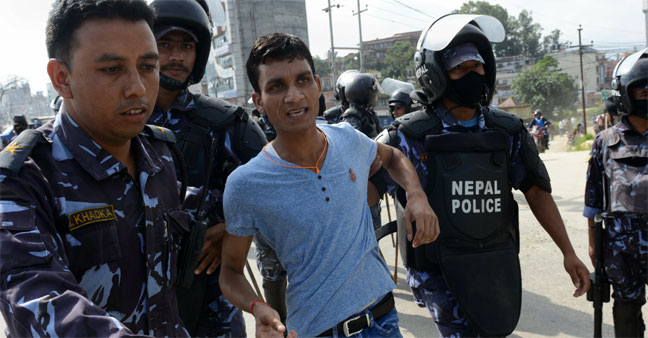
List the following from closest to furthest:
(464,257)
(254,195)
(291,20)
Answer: (254,195)
(464,257)
(291,20)

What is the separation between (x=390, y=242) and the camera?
22.3 feet

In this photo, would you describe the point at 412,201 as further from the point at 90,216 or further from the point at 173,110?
the point at 173,110

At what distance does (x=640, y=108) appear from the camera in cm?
342

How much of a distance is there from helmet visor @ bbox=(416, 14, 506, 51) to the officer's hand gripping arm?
83 cm

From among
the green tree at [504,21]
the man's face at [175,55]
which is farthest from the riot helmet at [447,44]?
the green tree at [504,21]

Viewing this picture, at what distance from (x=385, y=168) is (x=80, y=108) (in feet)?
4.62

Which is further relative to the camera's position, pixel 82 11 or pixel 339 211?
pixel 339 211

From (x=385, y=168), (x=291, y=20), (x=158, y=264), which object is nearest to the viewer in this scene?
(x=158, y=264)

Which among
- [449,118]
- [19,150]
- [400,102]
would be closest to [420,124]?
[449,118]

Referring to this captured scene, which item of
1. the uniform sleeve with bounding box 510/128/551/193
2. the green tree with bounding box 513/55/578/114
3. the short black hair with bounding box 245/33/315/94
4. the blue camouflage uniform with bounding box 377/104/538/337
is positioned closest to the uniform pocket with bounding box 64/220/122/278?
the short black hair with bounding box 245/33/315/94

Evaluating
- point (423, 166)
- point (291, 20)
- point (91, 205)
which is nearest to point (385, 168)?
point (423, 166)

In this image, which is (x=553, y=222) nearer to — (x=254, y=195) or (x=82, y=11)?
(x=254, y=195)

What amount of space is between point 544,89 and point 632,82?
55.3 m

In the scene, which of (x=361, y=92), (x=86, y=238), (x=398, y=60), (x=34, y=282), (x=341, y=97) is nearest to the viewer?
(x=34, y=282)
